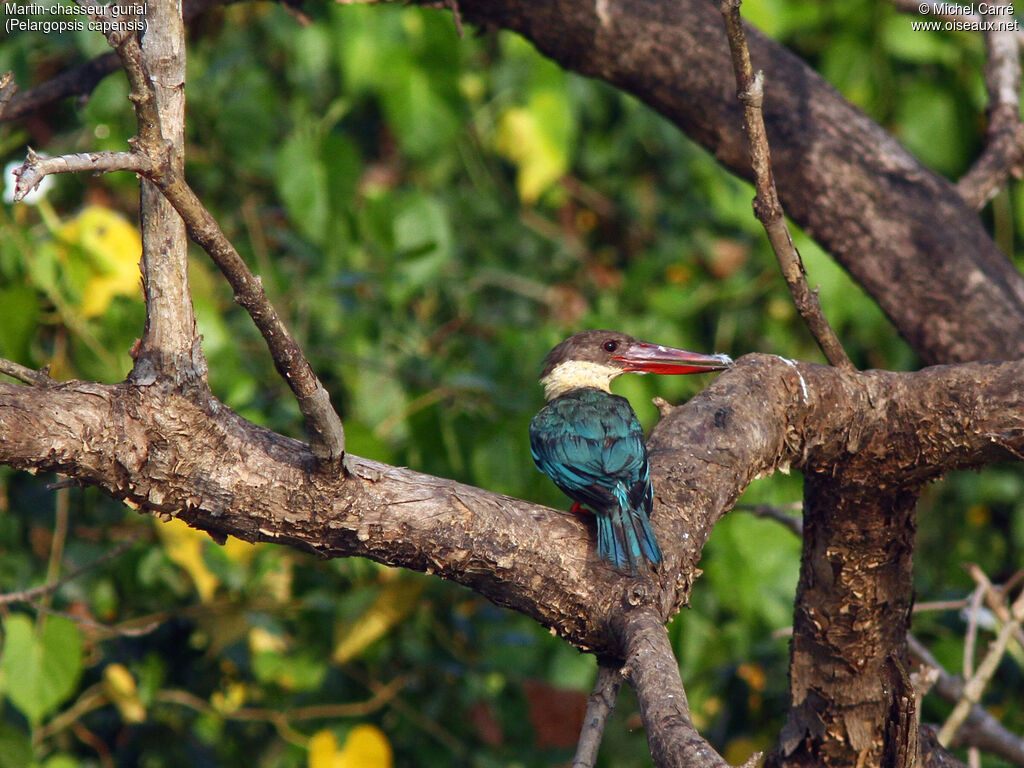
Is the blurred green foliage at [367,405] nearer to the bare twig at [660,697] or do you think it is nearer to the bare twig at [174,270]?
the bare twig at [174,270]

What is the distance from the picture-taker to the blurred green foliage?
9.60 ft

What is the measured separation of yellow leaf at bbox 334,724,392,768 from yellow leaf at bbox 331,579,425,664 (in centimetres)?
22

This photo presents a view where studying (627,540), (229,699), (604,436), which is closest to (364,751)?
(229,699)

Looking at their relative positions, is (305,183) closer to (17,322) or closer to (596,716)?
(17,322)

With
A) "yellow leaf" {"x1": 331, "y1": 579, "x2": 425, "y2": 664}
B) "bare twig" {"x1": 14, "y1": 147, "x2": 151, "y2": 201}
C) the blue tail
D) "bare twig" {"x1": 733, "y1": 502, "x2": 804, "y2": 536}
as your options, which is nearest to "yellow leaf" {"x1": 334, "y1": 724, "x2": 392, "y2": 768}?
"yellow leaf" {"x1": 331, "y1": 579, "x2": 425, "y2": 664}

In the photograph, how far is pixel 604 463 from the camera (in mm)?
2170

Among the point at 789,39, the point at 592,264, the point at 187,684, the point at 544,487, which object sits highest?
the point at 789,39

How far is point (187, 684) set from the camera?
3424 mm

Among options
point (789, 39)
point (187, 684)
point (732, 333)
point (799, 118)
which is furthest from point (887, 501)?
point (789, 39)

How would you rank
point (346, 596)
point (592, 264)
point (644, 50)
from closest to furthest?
point (644, 50) < point (346, 596) < point (592, 264)

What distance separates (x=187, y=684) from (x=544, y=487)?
4.29ft

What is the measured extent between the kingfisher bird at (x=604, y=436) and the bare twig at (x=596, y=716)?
21cm

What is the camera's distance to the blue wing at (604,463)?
161cm

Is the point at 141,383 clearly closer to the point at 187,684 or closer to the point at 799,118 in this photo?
the point at 799,118
